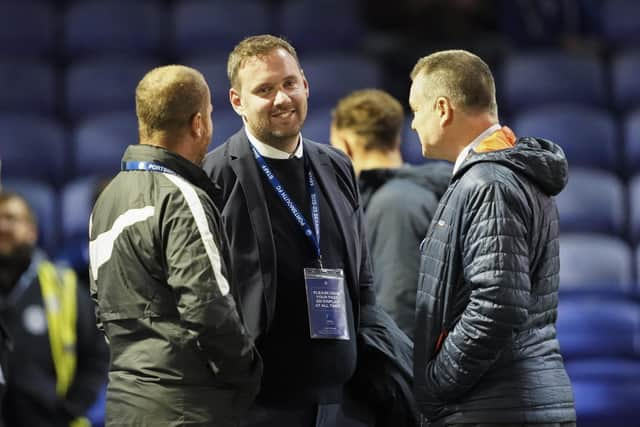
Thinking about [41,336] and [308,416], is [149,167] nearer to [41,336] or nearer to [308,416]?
[308,416]

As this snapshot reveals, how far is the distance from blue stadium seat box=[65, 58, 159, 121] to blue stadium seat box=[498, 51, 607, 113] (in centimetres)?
224

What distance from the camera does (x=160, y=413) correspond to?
2809mm

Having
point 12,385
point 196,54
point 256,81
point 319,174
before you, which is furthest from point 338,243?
point 196,54

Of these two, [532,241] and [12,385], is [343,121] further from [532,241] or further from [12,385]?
[12,385]

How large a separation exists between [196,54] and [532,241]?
14.8 feet

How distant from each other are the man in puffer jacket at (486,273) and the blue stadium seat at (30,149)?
3812 millimetres

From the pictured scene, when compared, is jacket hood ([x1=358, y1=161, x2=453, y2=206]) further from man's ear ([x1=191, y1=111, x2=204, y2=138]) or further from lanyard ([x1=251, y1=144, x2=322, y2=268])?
man's ear ([x1=191, y1=111, x2=204, y2=138])

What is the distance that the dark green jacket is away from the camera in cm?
279

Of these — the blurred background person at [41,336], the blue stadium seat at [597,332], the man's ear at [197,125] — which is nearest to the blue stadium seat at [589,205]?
the blue stadium seat at [597,332]

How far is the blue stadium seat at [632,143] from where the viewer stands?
6402mm

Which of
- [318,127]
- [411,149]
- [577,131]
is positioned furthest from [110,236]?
[577,131]

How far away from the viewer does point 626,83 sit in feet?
22.2

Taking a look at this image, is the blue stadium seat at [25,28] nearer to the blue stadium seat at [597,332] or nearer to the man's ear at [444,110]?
the blue stadium seat at [597,332]

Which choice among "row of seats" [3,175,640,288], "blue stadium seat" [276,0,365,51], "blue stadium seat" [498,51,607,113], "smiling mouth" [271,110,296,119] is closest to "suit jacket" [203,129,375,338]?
"smiling mouth" [271,110,296,119]
